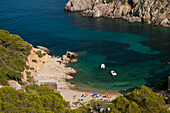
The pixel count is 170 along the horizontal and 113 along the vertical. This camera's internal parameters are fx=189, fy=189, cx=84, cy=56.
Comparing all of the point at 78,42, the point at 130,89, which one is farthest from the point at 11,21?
the point at 130,89

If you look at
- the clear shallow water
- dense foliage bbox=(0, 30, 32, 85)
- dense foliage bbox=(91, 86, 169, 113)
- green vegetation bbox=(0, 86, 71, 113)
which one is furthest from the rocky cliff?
green vegetation bbox=(0, 86, 71, 113)

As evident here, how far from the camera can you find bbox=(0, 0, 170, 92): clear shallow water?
5944 centimetres

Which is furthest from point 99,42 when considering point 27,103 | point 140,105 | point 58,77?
point 27,103

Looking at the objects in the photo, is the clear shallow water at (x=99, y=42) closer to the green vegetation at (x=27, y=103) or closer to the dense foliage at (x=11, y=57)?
the dense foliage at (x=11, y=57)

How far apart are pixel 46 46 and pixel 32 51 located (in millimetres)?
18528

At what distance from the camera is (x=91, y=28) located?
332ft

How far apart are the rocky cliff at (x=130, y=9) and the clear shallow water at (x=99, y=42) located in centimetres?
491

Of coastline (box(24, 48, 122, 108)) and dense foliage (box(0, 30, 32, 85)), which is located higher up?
dense foliage (box(0, 30, 32, 85))

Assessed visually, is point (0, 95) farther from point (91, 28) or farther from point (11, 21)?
point (11, 21)

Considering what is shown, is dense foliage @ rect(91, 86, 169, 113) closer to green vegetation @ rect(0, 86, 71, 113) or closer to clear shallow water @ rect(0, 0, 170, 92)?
green vegetation @ rect(0, 86, 71, 113)

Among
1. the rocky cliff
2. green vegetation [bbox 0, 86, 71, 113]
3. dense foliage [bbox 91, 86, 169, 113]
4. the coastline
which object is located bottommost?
the coastline

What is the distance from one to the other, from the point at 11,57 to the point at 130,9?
3155 inches

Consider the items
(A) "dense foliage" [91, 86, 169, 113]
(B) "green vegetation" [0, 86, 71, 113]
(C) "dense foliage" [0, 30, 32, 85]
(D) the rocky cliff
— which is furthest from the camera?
(D) the rocky cliff

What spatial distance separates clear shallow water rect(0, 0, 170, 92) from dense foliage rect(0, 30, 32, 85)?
55.1 feet
